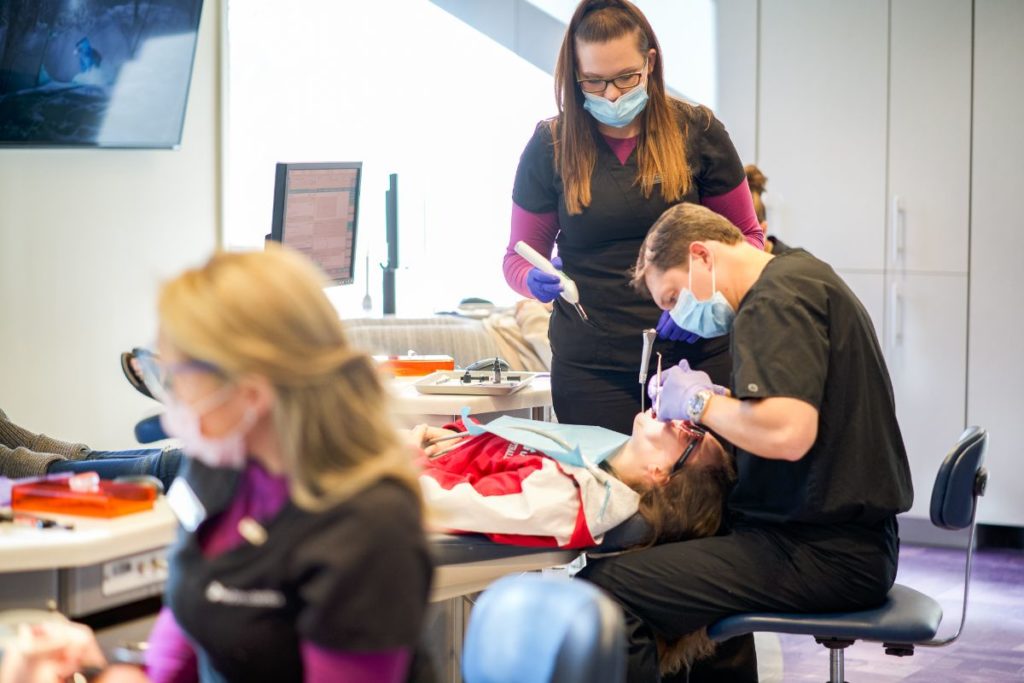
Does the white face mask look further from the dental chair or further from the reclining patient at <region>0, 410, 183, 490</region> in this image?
the reclining patient at <region>0, 410, 183, 490</region>

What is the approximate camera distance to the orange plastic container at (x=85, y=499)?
150 centimetres

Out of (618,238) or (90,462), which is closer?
(618,238)

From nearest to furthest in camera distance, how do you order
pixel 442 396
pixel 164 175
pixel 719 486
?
Result: 1. pixel 719 486
2. pixel 442 396
3. pixel 164 175

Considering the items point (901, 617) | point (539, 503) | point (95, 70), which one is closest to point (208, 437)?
point (539, 503)

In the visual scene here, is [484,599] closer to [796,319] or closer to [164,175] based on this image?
[796,319]

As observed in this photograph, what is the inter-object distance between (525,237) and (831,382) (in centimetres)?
94

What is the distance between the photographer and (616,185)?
96.2 inches

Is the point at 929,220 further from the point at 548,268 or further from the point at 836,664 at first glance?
the point at 836,664

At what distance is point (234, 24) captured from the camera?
12.6ft

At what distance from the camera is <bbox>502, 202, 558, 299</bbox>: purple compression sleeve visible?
8.56ft

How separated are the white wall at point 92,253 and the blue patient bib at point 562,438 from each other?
4.16 feet

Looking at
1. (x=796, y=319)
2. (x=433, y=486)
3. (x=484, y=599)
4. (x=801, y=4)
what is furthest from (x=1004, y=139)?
(x=484, y=599)

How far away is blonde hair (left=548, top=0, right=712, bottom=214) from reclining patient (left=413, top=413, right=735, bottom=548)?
0.53 metres

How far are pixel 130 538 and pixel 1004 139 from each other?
3908 millimetres
